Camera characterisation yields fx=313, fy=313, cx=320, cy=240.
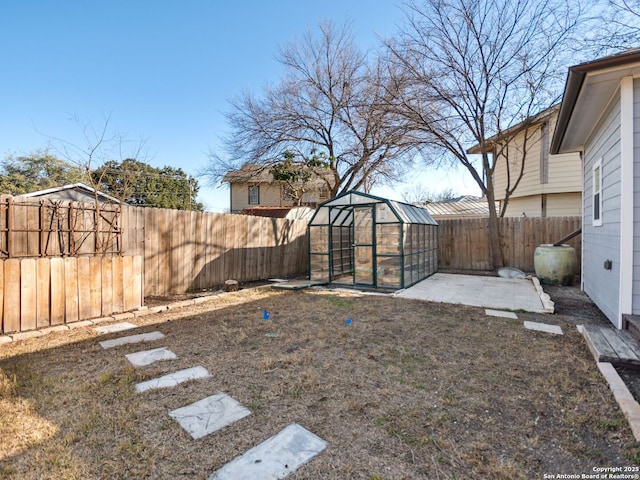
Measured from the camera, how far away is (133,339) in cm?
377

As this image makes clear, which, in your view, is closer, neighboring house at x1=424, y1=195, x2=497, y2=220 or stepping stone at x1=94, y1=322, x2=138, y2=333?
stepping stone at x1=94, y1=322, x2=138, y2=333

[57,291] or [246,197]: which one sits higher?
[246,197]

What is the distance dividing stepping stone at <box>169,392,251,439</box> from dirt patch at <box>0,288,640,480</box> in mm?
67

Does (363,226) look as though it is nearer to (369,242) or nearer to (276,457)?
(369,242)

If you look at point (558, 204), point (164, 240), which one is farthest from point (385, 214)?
point (558, 204)

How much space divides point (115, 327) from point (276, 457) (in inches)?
138

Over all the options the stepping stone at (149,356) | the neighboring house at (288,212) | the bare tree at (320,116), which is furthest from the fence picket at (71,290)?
the bare tree at (320,116)

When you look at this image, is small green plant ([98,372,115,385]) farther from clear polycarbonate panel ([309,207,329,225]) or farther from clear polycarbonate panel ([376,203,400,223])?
clear polycarbonate panel ([309,207,329,225])

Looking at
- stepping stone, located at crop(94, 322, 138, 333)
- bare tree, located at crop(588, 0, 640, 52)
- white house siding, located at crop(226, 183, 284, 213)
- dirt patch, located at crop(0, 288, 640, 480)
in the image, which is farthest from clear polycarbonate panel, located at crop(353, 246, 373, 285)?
white house siding, located at crop(226, 183, 284, 213)

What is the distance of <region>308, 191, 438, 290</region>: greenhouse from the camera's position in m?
7.13

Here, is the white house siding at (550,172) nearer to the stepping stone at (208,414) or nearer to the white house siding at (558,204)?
the white house siding at (558,204)

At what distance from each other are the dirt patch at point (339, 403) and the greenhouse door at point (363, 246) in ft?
10.8

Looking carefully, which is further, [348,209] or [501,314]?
[348,209]

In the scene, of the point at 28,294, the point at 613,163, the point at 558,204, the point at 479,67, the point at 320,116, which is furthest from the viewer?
the point at 320,116
